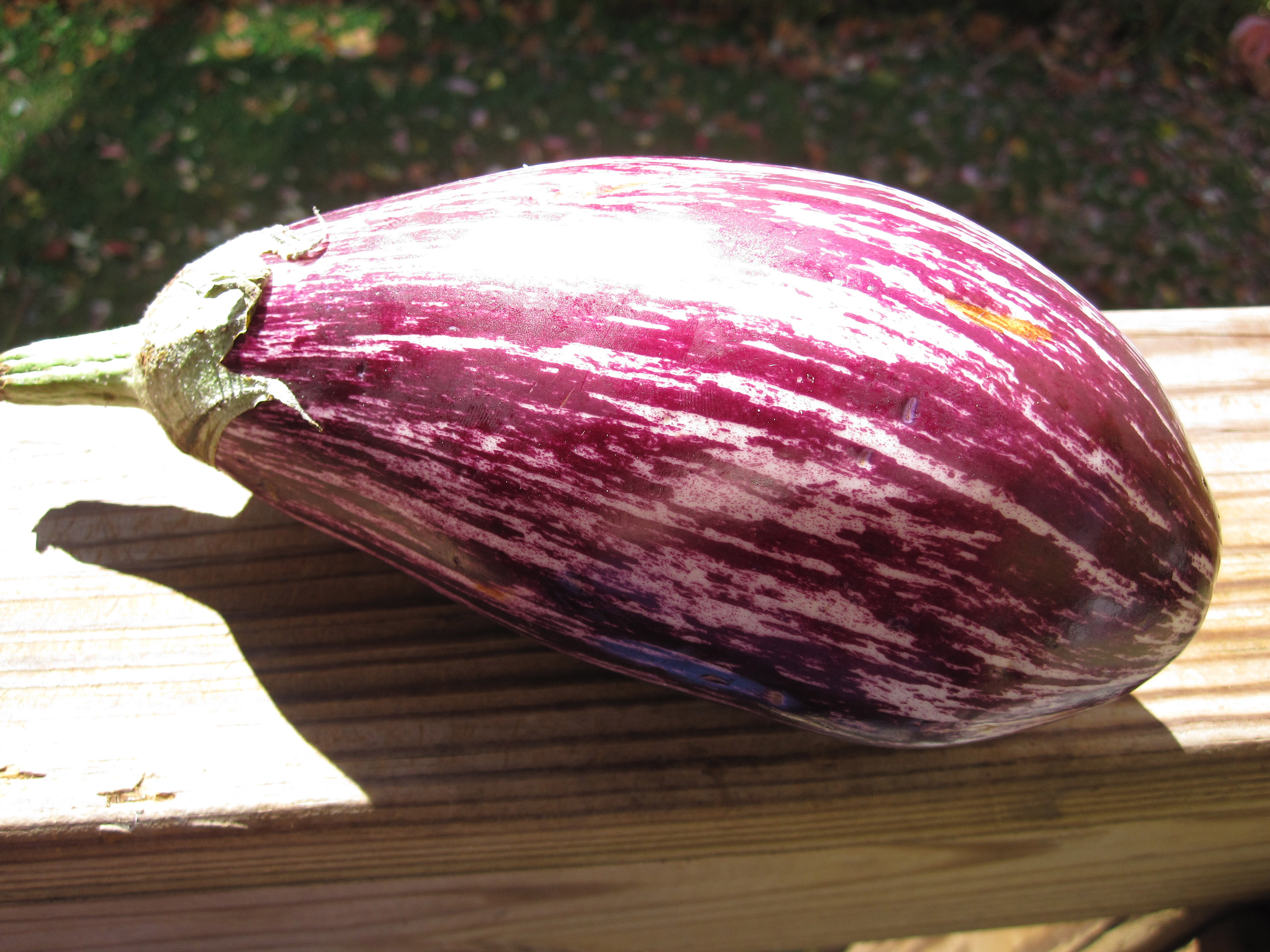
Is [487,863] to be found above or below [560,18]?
below

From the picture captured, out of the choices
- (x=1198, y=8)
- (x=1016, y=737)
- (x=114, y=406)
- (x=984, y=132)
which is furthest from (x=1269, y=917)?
(x=1198, y=8)

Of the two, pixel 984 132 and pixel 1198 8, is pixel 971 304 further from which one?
pixel 1198 8

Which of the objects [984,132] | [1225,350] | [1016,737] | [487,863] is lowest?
[487,863]

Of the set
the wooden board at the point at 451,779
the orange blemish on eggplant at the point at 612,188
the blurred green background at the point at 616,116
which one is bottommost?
the wooden board at the point at 451,779

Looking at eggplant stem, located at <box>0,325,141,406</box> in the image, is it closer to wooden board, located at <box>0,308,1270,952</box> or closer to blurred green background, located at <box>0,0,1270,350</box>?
wooden board, located at <box>0,308,1270,952</box>

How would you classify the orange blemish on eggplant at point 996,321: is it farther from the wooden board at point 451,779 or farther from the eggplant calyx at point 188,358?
the eggplant calyx at point 188,358

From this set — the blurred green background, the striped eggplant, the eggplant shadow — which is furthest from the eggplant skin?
the blurred green background

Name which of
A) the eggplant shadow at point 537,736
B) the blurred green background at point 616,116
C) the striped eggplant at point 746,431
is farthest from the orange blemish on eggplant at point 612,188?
the blurred green background at point 616,116

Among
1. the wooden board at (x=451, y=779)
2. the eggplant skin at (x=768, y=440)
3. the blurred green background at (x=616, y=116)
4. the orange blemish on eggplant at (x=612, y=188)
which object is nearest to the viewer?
the eggplant skin at (x=768, y=440)
